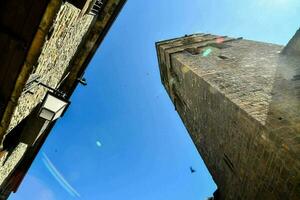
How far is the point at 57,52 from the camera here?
4.49 meters

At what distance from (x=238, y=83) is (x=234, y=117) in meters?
1.15

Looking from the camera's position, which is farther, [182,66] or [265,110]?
[182,66]

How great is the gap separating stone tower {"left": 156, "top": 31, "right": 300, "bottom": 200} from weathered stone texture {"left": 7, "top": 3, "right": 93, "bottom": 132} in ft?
11.0

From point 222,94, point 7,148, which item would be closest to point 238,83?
point 222,94

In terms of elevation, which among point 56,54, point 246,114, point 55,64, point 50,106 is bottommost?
point 50,106

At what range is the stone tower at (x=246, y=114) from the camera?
3859mm

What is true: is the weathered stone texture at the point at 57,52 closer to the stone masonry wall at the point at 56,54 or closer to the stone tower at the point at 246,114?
the stone masonry wall at the point at 56,54

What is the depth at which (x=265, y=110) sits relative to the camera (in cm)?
449

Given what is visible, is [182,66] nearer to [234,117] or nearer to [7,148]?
[234,117]

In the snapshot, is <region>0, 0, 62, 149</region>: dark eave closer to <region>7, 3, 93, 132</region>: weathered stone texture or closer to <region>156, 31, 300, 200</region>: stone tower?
<region>7, 3, 93, 132</region>: weathered stone texture

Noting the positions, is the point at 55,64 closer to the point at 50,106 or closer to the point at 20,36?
the point at 50,106

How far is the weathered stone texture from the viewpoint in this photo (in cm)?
374

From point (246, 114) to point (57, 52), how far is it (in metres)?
3.60

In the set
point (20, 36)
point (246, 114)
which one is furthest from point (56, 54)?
point (246, 114)
